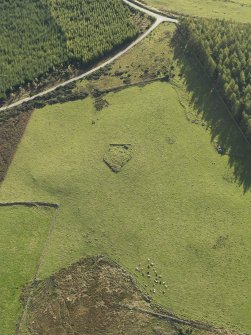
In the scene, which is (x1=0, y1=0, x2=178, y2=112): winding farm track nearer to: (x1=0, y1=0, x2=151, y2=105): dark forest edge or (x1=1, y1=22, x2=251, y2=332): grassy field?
(x1=0, y1=0, x2=151, y2=105): dark forest edge

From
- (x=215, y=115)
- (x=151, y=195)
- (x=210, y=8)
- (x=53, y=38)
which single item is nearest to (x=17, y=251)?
(x=151, y=195)

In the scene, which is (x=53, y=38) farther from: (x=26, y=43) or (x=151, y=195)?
(x=151, y=195)

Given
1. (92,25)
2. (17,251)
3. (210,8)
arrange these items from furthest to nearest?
(210,8) < (92,25) < (17,251)

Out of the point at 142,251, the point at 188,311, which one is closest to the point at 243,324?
the point at 188,311

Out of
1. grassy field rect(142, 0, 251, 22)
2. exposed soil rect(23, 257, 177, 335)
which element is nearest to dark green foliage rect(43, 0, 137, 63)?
grassy field rect(142, 0, 251, 22)

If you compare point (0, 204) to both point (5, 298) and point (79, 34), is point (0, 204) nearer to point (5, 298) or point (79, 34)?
point (5, 298)
